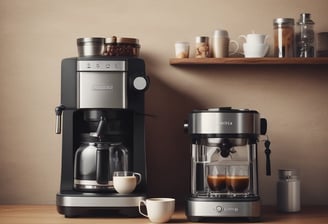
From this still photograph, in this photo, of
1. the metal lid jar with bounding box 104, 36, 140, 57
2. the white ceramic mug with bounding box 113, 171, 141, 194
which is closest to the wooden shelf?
the metal lid jar with bounding box 104, 36, 140, 57

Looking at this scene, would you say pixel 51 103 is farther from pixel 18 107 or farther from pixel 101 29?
pixel 101 29

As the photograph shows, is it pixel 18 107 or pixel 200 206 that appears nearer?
pixel 200 206

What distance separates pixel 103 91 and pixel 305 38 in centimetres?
86

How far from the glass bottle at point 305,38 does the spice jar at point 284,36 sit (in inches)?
1.6

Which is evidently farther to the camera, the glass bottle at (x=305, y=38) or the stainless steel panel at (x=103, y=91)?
the glass bottle at (x=305, y=38)

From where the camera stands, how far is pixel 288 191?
2609mm

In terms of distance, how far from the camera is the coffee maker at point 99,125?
2484mm

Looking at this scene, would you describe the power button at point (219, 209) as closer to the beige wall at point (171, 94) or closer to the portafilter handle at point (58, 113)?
the beige wall at point (171, 94)

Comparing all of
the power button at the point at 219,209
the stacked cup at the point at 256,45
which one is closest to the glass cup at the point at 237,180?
the power button at the point at 219,209

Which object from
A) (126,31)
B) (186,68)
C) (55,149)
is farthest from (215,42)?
(55,149)

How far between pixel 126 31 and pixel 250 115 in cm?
72

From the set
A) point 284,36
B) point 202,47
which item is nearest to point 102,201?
point 202,47

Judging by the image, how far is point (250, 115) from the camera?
2.42 metres

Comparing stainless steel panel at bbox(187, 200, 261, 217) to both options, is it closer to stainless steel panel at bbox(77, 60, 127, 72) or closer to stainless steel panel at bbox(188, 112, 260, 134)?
stainless steel panel at bbox(188, 112, 260, 134)
